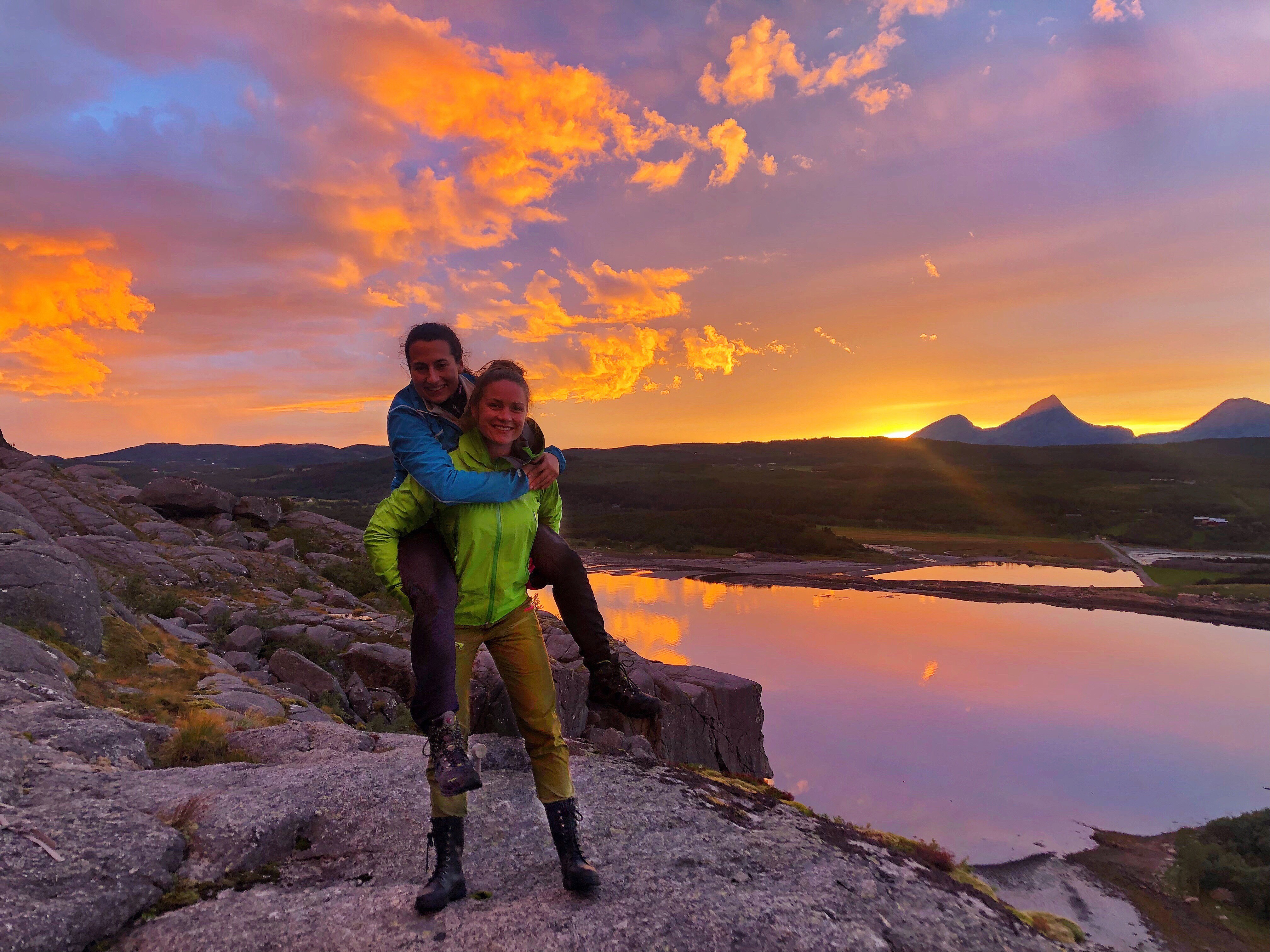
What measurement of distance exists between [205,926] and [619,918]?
2020 millimetres

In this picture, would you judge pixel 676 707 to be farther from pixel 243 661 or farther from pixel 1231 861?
pixel 1231 861

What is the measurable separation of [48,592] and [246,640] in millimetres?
4623

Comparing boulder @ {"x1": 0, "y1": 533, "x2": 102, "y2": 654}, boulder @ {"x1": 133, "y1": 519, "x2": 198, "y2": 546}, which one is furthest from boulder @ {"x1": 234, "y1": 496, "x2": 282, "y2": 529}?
boulder @ {"x1": 0, "y1": 533, "x2": 102, "y2": 654}

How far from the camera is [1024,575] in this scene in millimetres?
64438

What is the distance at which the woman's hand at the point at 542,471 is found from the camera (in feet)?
11.8

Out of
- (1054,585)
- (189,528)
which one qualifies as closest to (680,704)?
(189,528)

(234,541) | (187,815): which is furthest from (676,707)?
(234,541)

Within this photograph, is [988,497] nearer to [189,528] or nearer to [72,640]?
[189,528]

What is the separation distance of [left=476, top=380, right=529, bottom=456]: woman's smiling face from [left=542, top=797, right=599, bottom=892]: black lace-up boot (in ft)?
6.49

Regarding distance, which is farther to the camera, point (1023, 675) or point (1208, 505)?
point (1208, 505)

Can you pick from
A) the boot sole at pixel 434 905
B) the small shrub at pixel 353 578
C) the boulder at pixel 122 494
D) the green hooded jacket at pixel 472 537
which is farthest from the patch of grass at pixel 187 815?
the boulder at pixel 122 494

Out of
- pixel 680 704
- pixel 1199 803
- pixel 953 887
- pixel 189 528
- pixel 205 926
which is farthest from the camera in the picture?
pixel 189 528

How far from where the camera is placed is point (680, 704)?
43.1ft

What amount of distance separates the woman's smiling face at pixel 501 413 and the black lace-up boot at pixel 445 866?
201 centimetres
